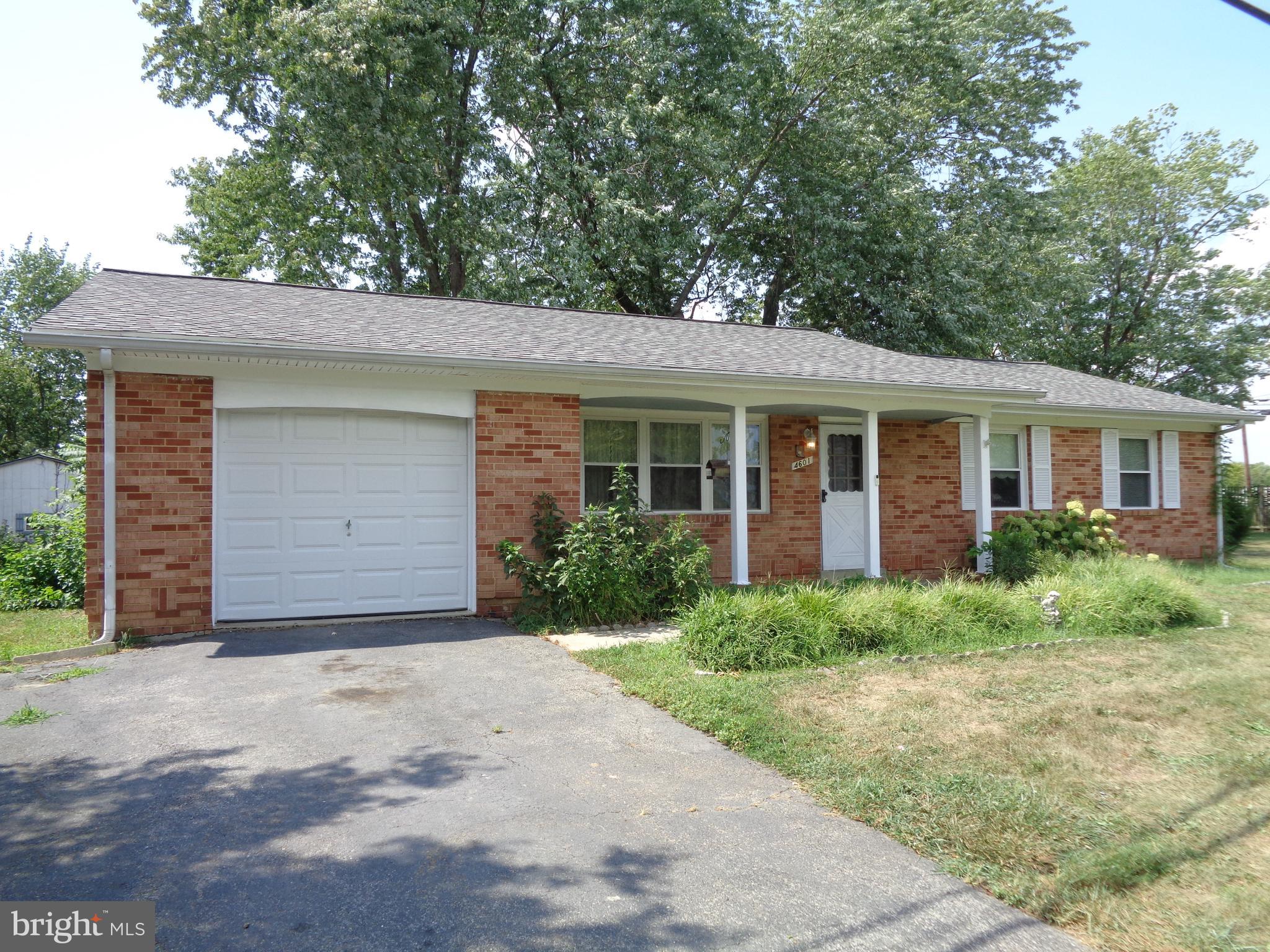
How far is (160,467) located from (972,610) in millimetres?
8255

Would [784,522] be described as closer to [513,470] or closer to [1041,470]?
[513,470]

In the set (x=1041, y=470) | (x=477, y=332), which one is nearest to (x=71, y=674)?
(x=477, y=332)

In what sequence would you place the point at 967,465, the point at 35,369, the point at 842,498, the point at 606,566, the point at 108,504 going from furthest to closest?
1. the point at 35,369
2. the point at 967,465
3. the point at 842,498
4. the point at 606,566
5. the point at 108,504

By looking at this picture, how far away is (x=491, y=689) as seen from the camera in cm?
630

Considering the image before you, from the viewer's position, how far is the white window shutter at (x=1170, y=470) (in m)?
15.2

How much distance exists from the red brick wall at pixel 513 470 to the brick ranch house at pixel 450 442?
24 mm

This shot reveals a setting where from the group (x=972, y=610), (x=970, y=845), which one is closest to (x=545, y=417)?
(x=972, y=610)

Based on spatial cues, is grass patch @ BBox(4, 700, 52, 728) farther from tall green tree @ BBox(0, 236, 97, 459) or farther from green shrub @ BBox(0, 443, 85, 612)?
tall green tree @ BBox(0, 236, 97, 459)

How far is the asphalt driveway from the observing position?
300 centimetres

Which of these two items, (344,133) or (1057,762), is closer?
(1057,762)

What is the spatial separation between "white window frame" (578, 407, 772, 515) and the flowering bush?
11.3 feet

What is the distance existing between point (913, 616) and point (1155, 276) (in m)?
26.0

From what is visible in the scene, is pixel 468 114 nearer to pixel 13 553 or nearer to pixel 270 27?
pixel 270 27

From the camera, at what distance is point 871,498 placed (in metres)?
11.4
